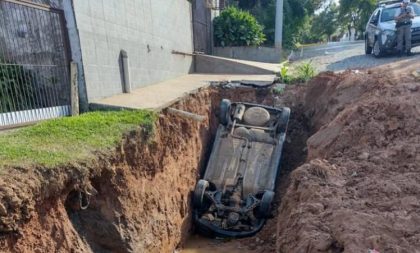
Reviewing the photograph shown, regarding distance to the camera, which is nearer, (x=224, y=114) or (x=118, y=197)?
(x=118, y=197)

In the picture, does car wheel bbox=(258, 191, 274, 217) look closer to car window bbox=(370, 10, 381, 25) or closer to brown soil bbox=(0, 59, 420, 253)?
brown soil bbox=(0, 59, 420, 253)

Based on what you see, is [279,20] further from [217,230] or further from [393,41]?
[217,230]

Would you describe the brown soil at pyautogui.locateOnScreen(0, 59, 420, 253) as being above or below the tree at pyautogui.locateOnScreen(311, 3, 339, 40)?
below

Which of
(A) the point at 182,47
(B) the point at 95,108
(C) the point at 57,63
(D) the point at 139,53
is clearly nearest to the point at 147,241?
(B) the point at 95,108

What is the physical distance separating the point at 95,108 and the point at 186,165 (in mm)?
2312

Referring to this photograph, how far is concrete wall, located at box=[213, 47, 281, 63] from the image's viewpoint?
1802 centimetres

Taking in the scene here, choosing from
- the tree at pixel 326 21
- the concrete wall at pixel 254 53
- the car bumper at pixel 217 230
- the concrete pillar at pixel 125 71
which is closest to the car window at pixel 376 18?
the concrete wall at pixel 254 53

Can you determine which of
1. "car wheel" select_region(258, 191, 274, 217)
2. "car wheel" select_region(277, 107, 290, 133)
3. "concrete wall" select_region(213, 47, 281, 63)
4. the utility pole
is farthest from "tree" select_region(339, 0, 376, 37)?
"car wheel" select_region(258, 191, 274, 217)

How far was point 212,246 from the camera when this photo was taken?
7.53 meters

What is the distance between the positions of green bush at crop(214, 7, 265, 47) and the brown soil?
9.45 m

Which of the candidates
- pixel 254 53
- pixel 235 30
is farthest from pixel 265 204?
pixel 235 30

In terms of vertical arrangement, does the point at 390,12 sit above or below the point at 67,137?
above

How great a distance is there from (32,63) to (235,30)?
1281 cm

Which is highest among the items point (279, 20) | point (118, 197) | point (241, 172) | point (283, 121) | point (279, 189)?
point (279, 20)
